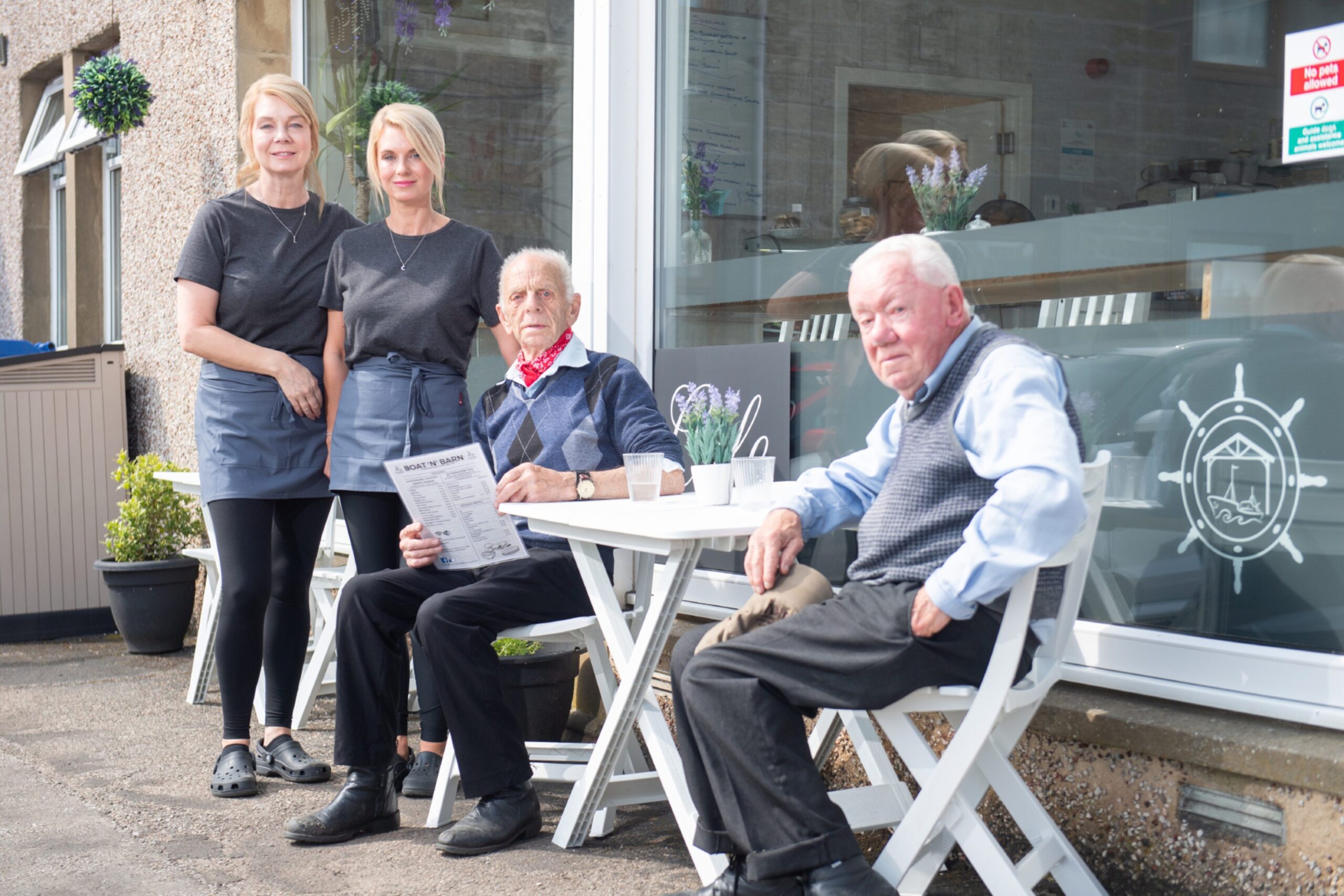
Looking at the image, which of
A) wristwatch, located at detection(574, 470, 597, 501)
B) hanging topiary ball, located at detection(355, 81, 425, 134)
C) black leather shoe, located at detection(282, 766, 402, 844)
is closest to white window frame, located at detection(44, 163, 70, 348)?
hanging topiary ball, located at detection(355, 81, 425, 134)

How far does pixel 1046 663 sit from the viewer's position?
232cm

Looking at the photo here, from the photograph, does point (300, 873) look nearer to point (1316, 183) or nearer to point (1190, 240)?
point (1190, 240)

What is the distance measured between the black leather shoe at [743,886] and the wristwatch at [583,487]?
988 millimetres

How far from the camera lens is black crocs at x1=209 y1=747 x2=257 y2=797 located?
3570 millimetres

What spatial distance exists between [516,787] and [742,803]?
0.94 m

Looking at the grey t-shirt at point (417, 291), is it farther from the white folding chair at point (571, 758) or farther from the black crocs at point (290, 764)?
the black crocs at point (290, 764)

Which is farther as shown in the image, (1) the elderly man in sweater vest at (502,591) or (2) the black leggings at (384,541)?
(2) the black leggings at (384,541)

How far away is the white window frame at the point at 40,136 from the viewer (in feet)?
29.9

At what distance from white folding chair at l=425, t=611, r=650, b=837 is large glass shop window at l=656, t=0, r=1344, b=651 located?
667mm

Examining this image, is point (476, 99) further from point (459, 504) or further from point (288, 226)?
point (459, 504)

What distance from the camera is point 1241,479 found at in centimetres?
265

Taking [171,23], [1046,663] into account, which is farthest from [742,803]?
[171,23]

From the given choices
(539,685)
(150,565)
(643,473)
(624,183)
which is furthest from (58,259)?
(643,473)

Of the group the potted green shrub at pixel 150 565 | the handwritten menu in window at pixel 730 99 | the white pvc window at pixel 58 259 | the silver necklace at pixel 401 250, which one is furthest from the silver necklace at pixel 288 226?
the white pvc window at pixel 58 259
